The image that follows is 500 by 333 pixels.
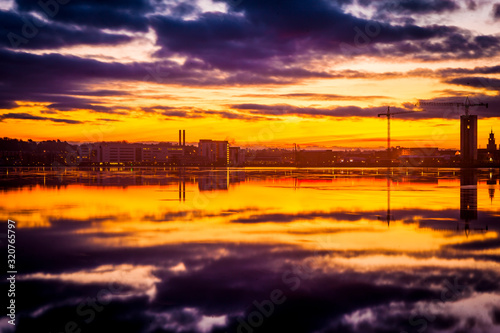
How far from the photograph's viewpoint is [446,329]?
7750 mm

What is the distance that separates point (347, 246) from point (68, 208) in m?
16.1

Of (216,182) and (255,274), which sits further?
(216,182)

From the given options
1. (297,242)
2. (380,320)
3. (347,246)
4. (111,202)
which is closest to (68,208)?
(111,202)

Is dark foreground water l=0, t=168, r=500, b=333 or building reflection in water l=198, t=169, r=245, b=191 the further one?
building reflection in water l=198, t=169, r=245, b=191

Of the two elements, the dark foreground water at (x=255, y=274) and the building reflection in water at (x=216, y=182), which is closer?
the dark foreground water at (x=255, y=274)

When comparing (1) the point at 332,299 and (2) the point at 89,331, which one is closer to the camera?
(2) the point at 89,331

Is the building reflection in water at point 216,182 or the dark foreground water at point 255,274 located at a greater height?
the dark foreground water at point 255,274

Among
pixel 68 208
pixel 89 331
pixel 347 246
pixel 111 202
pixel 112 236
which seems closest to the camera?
pixel 89 331

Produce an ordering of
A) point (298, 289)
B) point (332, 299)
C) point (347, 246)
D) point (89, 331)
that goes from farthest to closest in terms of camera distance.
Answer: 1. point (347, 246)
2. point (298, 289)
3. point (332, 299)
4. point (89, 331)

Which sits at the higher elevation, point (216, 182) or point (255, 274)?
point (255, 274)

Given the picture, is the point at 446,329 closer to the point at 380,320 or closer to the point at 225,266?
the point at 380,320

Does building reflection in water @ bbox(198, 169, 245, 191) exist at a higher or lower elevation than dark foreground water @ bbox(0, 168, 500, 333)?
lower

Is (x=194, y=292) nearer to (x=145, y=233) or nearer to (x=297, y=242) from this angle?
(x=297, y=242)

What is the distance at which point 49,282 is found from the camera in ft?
33.5
